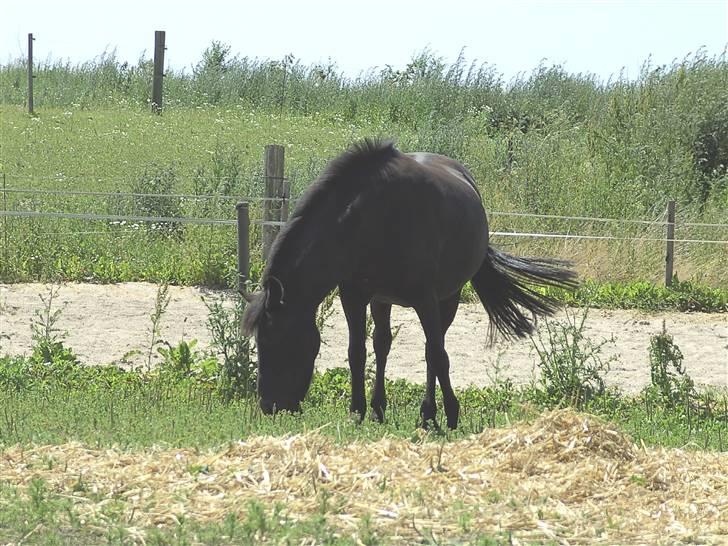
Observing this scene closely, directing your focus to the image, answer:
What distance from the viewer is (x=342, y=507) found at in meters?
5.42

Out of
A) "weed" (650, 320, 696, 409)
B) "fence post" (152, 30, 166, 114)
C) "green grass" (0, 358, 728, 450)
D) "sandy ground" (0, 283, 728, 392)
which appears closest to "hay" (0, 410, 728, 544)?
"green grass" (0, 358, 728, 450)

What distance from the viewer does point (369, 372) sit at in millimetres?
10180

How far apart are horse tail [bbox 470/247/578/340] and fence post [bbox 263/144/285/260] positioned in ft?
12.3

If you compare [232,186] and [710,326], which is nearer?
[710,326]

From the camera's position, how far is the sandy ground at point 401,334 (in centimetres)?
1152

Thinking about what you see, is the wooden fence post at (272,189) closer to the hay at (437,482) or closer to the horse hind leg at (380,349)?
the horse hind leg at (380,349)

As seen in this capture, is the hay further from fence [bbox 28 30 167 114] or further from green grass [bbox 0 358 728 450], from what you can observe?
fence [bbox 28 30 167 114]

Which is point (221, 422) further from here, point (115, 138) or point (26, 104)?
point (26, 104)

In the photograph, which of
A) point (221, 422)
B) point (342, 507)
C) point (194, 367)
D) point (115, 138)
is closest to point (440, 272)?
point (221, 422)

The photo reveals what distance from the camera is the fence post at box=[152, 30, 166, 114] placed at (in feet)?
97.2

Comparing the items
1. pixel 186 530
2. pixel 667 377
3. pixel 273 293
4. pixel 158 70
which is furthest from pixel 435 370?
pixel 158 70

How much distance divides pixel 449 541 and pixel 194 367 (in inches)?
228

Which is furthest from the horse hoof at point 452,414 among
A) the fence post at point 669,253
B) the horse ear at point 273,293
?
the fence post at point 669,253

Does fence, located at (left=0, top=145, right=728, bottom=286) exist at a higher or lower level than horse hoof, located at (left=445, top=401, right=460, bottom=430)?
higher
